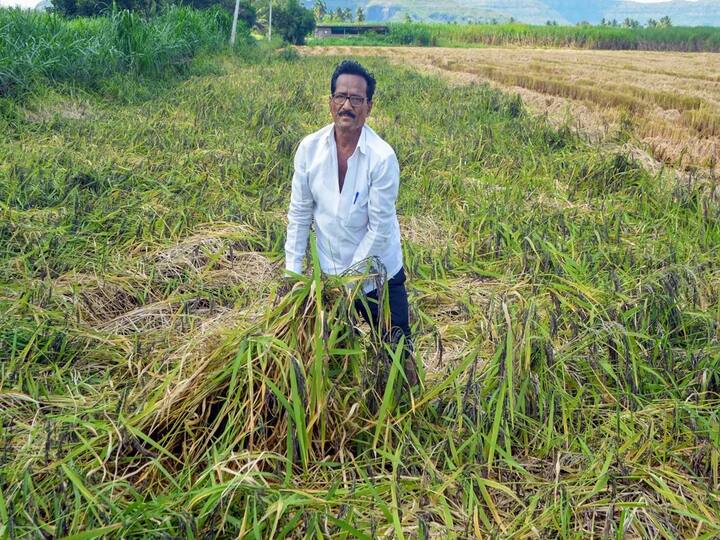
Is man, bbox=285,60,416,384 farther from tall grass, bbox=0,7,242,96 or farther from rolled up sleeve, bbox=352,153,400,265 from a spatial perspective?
tall grass, bbox=0,7,242,96

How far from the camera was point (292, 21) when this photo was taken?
4438cm

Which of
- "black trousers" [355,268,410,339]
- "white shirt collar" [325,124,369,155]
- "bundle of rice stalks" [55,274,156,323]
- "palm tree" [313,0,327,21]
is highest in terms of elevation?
"palm tree" [313,0,327,21]

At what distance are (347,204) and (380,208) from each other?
0.43ft

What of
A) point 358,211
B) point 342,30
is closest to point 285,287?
point 358,211

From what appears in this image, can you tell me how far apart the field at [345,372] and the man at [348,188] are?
231mm

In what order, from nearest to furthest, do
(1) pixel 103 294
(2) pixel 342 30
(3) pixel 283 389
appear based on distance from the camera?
(3) pixel 283 389 → (1) pixel 103 294 → (2) pixel 342 30

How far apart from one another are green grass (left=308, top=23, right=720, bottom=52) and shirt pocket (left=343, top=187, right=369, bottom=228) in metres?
42.1

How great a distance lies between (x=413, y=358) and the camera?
2523 mm

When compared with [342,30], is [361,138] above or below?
below

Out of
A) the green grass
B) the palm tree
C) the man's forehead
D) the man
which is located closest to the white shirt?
the man

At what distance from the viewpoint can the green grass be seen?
3909cm

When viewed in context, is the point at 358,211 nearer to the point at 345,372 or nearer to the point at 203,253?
the point at 345,372

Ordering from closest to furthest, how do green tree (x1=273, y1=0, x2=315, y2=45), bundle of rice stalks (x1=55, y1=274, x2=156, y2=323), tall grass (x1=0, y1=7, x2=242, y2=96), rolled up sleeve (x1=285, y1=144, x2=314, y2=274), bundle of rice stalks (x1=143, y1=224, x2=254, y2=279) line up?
rolled up sleeve (x1=285, y1=144, x2=314, y2=274), bundle of rice stalks (x1=55, y1=274, x2=156, y2=323), bundle of rice stalks (x1=143, y1=224, x2=254, y2=279), tall grass (x1=0, y1=7, x2=242, y2=96), green tree (x1=273, y1=0, x2=315, y2=45)

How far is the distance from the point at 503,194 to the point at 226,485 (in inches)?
156
